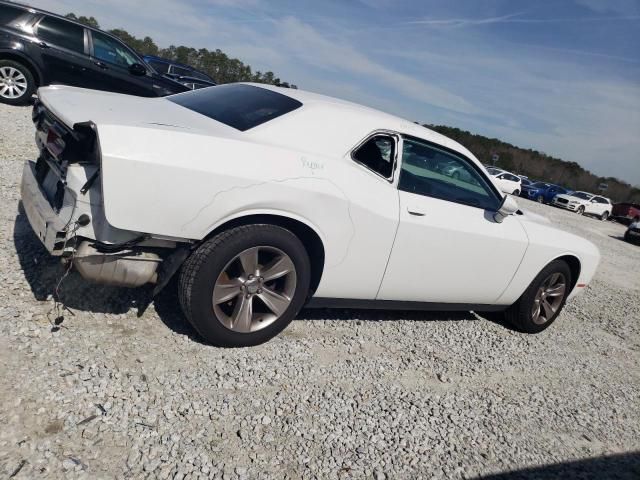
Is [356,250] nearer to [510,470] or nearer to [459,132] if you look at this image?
[510,470]

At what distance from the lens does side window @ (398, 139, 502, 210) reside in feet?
11.5

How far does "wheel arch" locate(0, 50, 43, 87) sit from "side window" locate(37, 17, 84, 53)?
0.47 meters

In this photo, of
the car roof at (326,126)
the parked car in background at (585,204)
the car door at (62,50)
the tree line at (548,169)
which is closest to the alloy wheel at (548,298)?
the car roof at (326,126)

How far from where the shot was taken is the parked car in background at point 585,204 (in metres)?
28.4

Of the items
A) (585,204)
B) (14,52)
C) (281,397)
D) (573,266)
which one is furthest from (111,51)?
(585,204)

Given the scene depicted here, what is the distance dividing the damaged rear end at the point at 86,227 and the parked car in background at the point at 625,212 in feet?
104

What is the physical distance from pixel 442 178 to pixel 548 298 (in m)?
1.97

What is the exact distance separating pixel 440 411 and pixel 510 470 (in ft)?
1.70

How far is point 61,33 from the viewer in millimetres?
8266

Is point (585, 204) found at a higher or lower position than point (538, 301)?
lower

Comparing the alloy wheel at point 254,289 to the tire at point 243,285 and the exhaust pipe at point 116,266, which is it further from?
the exhaust pipe at point 116,266

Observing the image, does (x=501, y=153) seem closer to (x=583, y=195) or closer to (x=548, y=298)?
(x=583, y=195)

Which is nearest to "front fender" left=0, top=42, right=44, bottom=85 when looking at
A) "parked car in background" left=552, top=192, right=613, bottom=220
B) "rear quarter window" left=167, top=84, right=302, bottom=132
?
"rear quarter window" left=167, top=84, right=302, bottom=132

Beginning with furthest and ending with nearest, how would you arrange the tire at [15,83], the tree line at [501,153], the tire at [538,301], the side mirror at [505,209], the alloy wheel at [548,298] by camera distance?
the tree line at [501,153] → the tire at [15,83] → the alloy wheel at [548,298] → the tire at [538,301] → the side mirror at [505,209]
